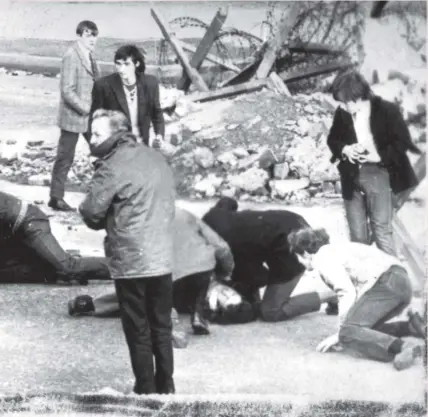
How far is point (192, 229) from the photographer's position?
5148mm

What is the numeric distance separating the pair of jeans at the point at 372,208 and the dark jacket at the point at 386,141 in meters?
0.03

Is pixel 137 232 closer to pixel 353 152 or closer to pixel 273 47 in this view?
pixel 353 152

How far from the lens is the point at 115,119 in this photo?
4723mm

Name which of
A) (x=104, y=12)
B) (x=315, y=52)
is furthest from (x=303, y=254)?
(x=104, y=12)

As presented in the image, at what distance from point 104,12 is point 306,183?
1389 millimetres

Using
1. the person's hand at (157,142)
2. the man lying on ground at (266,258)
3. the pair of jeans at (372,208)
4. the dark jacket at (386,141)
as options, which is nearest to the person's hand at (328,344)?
the man lying on ground at (266,258)

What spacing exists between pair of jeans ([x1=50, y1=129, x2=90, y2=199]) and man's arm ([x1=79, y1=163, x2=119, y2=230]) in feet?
2.78

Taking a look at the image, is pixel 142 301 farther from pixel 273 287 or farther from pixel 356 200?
pixel 356 200

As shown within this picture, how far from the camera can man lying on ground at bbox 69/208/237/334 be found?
5.09 metres

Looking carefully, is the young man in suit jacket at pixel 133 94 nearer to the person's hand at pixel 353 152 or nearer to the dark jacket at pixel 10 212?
the dark jacket at pixel 10 212

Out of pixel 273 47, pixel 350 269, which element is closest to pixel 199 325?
pixel 350 269

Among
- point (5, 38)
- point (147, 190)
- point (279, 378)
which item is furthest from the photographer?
point (5, 38)

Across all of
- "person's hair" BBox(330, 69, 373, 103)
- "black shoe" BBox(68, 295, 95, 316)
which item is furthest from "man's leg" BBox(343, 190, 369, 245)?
"black shoe" BBox(68, 295, 95, 316)

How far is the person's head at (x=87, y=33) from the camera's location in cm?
532
